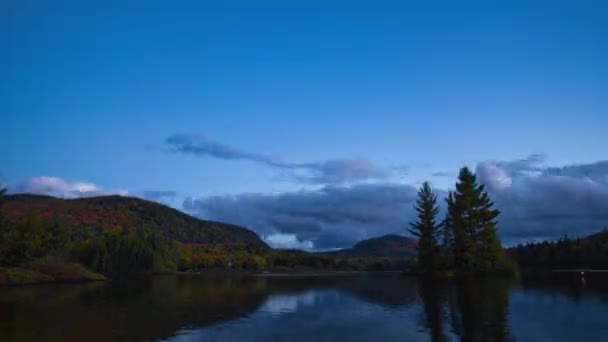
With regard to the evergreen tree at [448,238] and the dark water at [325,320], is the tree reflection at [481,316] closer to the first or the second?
the dark water at [325,320]

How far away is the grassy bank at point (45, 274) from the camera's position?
90.4 m

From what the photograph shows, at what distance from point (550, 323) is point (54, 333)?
30.6m

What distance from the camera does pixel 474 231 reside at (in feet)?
287

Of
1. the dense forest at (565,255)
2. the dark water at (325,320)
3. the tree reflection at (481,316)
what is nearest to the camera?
the tree reflection at (481,316)

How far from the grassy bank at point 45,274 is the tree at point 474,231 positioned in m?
79.0

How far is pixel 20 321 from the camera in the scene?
117ft

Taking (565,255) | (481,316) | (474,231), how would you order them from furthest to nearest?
(565,255)
(474,231)
(481,316)

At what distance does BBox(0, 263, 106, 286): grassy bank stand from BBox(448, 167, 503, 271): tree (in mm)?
78951

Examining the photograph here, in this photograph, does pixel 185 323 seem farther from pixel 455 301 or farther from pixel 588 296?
pixel 588 296

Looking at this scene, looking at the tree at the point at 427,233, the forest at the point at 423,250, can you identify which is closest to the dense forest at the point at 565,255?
the forest at the point at 423,250

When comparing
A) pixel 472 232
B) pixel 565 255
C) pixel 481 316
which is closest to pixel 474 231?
pixel 472 232

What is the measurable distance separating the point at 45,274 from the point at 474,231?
3356 inches

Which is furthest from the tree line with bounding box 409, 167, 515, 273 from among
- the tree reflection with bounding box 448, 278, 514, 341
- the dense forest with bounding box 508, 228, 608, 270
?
the dense forest with bounding box 508, 228, 608, 270

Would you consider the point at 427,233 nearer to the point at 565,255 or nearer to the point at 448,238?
the point at 448,238
